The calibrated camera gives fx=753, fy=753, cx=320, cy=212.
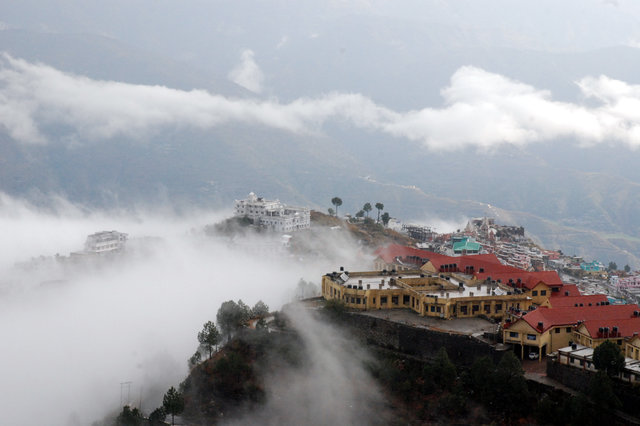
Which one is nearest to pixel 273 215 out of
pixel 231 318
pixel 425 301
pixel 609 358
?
pixel 231 318

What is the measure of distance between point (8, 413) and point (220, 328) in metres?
25.1

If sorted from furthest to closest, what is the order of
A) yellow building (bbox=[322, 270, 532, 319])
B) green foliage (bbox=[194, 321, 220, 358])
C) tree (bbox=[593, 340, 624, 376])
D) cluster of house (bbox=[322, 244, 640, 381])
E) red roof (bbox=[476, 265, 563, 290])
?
red roof (bbox=[476, 265, 563, 290]) → green foliage (bbox=[194, 321, 220, 358]) → yellow building (bbox=[322, 270, 532, 319]) → cluster of house (bbox=[322, 244, 640, 381]) → tree (bbox=[593, 340, 624, 376])

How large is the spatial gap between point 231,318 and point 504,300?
66.7ft

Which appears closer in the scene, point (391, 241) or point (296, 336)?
point (296, 336)

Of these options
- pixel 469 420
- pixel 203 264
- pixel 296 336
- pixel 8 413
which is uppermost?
pixel 203 264

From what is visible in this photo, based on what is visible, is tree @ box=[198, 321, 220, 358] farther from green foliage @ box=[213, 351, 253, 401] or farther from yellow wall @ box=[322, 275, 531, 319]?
yellow wall @ box=[322, 275, 531, 319]

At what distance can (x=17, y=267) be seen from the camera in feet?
358

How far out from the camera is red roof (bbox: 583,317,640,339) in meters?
43.0

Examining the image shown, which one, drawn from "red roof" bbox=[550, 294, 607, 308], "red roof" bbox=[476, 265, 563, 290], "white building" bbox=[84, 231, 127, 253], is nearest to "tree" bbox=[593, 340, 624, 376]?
"red roof" bbox=[550, 294, 607, 308]

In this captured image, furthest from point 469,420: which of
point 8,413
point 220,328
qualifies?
point 8,413

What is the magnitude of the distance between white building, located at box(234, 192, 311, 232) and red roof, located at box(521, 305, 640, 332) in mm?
61014

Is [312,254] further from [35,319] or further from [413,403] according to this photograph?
[413,403]

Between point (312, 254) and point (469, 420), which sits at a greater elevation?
point (312, 254)

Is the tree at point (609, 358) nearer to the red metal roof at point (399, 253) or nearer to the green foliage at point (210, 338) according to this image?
the green foliage at point (210, 338)
